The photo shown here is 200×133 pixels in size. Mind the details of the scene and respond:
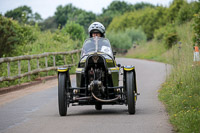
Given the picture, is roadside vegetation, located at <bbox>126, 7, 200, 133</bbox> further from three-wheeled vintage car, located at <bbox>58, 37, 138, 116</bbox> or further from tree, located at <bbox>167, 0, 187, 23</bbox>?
tree, located at <bbox>167, 0, 187, 23</bbox>

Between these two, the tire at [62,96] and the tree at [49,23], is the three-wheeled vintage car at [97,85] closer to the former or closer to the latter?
the tire at [62,96]

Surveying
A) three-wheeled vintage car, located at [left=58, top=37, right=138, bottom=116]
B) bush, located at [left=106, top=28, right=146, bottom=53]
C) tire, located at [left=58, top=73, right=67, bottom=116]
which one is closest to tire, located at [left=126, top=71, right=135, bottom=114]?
three-wheeled vintage car, located at [left=58, top=37, right=138, bottom=116]

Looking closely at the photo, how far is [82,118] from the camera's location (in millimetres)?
10398

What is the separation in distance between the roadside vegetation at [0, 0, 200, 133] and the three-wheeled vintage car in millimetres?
1189

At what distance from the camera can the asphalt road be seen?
888 cm

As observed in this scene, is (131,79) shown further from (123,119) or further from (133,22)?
(133,22)

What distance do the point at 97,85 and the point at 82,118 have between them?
84cm

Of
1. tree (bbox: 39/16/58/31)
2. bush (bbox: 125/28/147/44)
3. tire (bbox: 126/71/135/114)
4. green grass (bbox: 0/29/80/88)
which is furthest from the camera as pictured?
tree (bbox: 39/16/58/31)

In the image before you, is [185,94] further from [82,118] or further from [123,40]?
[123,40]

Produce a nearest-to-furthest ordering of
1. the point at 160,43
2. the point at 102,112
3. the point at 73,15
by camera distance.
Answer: the point at 102,112, the point at 160,43, the point at 73,15

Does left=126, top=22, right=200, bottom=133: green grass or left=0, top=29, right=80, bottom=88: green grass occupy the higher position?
left=0, top=29, right=80, bottom=88: green grass

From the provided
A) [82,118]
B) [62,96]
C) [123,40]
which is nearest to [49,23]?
[123,40]

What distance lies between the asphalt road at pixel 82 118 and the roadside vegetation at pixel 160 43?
0.43m

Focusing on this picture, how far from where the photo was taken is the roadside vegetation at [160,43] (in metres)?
11.5
